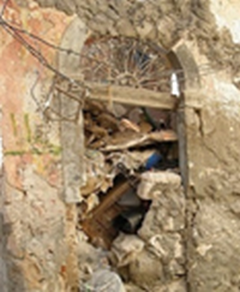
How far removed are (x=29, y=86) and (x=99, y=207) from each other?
203 centimetres

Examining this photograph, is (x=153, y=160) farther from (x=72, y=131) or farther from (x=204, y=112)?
(x=72, y=131)

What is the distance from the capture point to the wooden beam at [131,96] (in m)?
5.00

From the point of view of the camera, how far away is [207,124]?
5574 millimetres

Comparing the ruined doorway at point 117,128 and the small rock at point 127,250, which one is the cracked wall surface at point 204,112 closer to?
the ruined doorway at point 117,128

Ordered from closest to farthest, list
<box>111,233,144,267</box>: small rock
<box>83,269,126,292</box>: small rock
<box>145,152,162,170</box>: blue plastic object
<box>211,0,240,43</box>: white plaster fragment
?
<box>83,269,126,292</box>: small rock
<box>111,233,144,267</box>: small rock
<box>145,152,162,170</box>: blue plastic object
<box>211,0,240,43</box>: white plaster fragment

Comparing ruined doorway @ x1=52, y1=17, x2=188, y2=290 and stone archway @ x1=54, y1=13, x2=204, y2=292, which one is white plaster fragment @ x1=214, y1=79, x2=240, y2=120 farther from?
stone archway @ x1=54, y1=13, x2=204, y2=292

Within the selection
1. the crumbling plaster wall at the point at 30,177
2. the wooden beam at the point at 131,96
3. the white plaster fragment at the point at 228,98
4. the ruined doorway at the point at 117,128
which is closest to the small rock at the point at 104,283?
the crumbling plaster wall at the point at 30,177

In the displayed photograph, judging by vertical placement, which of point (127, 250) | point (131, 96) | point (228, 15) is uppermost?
point (228, 15)

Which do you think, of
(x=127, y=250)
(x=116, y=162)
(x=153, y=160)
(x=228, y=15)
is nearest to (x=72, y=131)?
(x=116, y=162)

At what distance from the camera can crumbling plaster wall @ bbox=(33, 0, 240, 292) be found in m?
5.36

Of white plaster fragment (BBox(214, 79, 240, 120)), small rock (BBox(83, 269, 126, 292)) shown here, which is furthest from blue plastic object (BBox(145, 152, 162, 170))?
small rock (BBox(83, 269, 126, 292))

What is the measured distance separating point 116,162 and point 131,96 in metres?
0.89

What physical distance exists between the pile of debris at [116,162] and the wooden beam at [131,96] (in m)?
0.29

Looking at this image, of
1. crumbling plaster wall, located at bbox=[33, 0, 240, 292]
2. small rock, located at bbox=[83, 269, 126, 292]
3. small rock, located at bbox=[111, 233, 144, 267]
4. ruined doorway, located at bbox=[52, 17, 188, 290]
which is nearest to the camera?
small rock, located at bbox=[83, 269, 126, 292]
